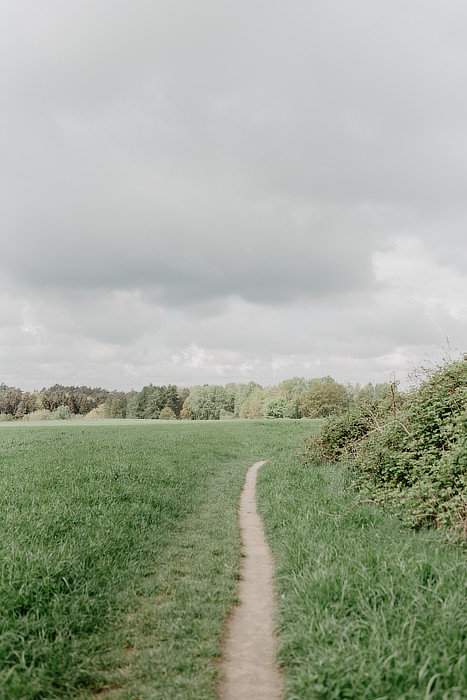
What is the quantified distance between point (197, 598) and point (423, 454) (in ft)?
18.7

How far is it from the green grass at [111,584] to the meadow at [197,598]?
20mm

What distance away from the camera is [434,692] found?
10.7 ft

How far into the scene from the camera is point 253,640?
4781mm

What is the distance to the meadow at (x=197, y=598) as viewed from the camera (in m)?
3.74

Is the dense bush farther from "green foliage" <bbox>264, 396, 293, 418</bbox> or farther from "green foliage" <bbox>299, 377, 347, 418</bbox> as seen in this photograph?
"green foliage" <bbox>299, 377, 347, 418</bbox>

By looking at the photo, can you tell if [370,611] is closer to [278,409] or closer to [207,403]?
[278,409]

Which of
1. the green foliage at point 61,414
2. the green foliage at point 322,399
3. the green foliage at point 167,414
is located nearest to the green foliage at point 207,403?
the green foliage at point 167,414

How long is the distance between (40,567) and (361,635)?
422 cm

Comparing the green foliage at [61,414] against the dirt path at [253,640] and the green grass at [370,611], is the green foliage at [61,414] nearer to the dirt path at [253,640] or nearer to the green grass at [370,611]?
the dirt path at [253,640]

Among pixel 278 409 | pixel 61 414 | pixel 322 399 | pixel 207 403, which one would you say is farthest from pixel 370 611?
pixel 207 403

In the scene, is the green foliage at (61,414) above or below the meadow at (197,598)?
below

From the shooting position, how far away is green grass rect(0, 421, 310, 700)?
13.4 feet

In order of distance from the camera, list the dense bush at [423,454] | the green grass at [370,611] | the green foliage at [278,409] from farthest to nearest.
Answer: the green foliage at [278,409], the dense bush at [423,454], the green grass at [370,611]

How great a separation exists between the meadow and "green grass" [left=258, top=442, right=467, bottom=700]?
0.02 m
